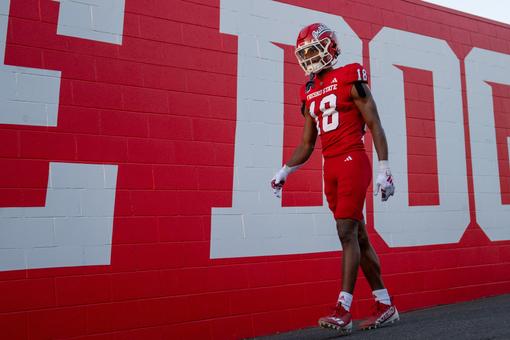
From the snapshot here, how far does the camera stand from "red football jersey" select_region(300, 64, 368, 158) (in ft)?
11.4

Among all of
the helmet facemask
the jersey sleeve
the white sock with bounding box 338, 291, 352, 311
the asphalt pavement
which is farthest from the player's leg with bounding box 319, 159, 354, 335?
Answer: the helmet facemask

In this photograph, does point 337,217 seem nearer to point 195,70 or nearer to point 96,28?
point 195,70

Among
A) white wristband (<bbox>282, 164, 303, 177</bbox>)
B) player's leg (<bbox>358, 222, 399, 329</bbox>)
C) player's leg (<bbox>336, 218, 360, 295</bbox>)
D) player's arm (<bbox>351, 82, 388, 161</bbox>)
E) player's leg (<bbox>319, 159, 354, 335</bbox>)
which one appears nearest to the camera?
player's leg (<bbox>319, 159, 354, 335</bbox>)

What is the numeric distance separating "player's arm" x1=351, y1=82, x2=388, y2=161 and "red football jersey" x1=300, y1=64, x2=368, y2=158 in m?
0.05

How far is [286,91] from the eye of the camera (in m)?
4.69

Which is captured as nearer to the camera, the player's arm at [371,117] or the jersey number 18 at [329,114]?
the player's arm at [371,117]

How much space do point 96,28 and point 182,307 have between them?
208 centimetres

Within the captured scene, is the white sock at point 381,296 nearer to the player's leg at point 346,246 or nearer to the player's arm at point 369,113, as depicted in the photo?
the player's leg at point 346,246

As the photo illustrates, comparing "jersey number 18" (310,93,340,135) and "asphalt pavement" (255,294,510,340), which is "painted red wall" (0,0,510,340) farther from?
"jersey number 18" (310,93,340,135)

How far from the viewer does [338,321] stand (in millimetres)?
3150

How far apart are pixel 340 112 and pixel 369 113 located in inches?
7.7

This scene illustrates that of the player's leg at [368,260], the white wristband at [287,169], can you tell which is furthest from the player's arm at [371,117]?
the white wristband at [287,169]

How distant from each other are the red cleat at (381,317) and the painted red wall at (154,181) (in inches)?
37.9

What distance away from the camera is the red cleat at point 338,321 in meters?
3.14
